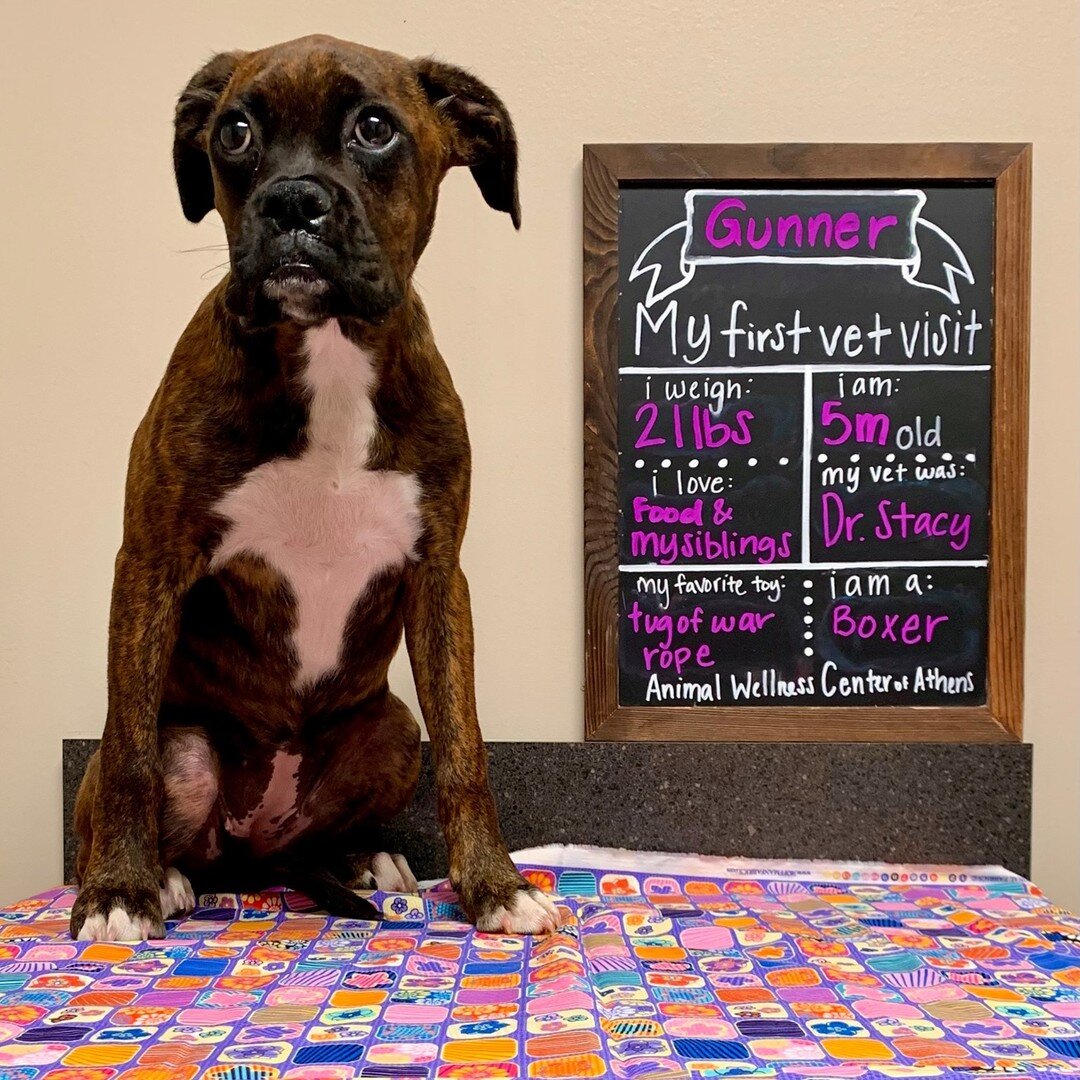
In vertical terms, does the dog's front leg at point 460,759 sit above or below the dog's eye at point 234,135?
below

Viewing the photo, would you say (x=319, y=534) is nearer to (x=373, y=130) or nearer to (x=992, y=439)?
(x=373, y=130)

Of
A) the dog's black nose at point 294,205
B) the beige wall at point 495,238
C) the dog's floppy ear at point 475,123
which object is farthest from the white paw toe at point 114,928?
the dog's floppy ear at point 475,123

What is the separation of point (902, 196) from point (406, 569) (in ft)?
3.82

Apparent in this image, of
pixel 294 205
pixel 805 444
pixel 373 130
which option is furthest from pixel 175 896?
pixel 805 444

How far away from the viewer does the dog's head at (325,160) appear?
132 centimetres

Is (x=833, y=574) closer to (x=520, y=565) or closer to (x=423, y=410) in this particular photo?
(x=520, y=565)

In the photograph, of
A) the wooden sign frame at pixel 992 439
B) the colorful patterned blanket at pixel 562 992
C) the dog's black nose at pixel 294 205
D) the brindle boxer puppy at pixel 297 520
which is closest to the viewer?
the colorful patterned blanket at pixel 562 992

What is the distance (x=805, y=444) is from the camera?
2053mm

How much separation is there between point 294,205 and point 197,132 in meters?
0.44

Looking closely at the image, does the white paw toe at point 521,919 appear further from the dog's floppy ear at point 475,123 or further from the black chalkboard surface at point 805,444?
the dog's floppy ear at point 475,123

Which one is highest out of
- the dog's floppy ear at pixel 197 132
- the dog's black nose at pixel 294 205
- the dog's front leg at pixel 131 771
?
the dog's floppy ear at pixel 197 132

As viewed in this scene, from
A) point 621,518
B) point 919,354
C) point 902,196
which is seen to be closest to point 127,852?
point 621,518

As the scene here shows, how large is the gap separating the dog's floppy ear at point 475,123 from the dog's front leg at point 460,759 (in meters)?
0.59

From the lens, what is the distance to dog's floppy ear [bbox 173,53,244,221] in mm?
1587
